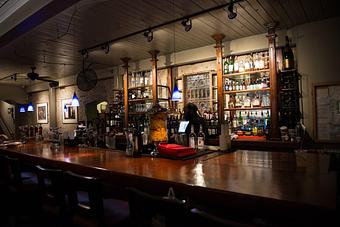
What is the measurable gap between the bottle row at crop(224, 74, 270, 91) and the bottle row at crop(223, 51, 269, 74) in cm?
23

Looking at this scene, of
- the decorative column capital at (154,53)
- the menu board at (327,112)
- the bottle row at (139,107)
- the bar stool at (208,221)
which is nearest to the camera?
the bar stool at (208,221)

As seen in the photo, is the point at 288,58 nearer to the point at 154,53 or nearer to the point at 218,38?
the point at 218,38

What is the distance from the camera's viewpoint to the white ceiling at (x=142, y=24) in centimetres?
336

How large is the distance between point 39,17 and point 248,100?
3550 millimetres

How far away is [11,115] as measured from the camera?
11.2 metres

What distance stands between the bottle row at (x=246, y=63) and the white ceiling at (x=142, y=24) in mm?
432

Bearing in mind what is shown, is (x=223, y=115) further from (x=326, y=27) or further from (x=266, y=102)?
(x=326, y=27)

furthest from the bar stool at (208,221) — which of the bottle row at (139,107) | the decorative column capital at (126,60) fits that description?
the decorative column capital at (126,60)

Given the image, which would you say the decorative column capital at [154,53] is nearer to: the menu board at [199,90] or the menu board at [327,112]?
the menu board at [199,90]

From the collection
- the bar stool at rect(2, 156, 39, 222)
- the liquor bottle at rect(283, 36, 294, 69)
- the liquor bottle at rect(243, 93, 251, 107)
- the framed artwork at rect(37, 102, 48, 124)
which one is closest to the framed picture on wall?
the framed artwork at rect(37, 102, 48, 124)

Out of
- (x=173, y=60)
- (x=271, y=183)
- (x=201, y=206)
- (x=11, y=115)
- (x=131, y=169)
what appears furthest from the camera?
(x=11, y=115)

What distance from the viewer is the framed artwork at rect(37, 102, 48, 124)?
10.1 meters

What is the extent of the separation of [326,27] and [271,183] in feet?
12.8

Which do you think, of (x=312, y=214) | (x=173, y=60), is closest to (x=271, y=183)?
(x=312, y=214)
